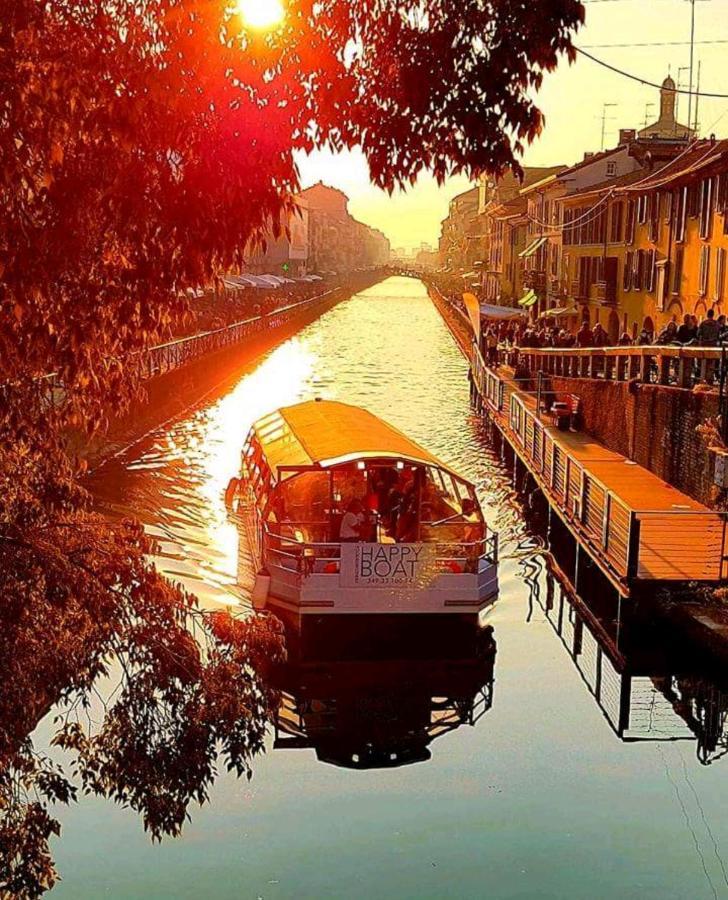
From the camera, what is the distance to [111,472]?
33.0 metres

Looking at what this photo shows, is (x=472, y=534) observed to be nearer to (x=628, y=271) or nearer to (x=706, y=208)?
(x=706, y=208)

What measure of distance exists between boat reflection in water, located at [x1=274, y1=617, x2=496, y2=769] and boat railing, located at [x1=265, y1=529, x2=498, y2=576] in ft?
3.38

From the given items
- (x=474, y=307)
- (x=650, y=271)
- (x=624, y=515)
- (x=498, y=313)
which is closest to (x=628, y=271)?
(x=650, y=271)

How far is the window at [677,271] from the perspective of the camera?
147 feet

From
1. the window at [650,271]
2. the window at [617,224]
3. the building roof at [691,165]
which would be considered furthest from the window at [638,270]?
the window at [617,224]

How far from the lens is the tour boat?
18078 mm

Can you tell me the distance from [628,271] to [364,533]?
122 feet

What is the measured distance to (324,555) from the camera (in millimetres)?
18375

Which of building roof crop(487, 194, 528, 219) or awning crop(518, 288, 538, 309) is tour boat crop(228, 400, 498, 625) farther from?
building roof crop(487, 194, 528, 219)

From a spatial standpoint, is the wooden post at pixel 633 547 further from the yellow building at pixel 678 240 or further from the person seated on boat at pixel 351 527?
the yellow building at pixel 678 240

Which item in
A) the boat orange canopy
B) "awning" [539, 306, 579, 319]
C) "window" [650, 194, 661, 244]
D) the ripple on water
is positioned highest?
"window" [650, 194, 661, 244]

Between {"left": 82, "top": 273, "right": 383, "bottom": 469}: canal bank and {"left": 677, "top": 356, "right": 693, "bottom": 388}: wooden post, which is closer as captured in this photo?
{"left": 677, "top": 356, "right": 693, "bottom": 388}: wooden post

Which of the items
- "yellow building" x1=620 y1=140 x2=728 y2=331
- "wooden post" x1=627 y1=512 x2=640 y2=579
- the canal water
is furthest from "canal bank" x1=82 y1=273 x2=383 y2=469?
"yellow building" x1=620 y1=140 x2=728 y2=331

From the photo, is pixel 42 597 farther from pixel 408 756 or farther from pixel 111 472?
pixel 111 472
